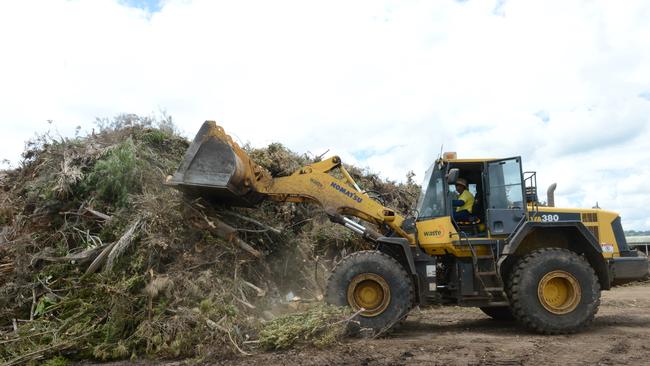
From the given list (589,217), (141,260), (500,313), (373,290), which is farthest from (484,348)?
(141,260)

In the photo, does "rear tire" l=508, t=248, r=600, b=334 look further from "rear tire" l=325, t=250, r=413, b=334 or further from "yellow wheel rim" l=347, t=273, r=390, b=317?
"yellow wheel rim" l=347, t=273, r=390, b=317

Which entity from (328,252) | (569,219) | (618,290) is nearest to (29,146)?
(328,252)

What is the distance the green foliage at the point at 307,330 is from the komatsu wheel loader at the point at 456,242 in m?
0.50

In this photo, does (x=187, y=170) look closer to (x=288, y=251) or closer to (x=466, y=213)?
(x=288, y=251)

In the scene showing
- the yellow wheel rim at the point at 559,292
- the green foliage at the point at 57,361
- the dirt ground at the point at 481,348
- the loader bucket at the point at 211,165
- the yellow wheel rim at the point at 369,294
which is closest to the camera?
the dirt ground at the point at 481,348

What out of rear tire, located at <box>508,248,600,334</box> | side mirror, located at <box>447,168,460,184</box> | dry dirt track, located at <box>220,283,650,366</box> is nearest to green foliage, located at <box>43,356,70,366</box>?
dry dirt track, located at <box>220,283,650,366</box>

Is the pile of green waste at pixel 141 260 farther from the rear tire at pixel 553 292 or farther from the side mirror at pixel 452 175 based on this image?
the rear tire at pixel 553 292

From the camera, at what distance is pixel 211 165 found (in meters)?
7.04

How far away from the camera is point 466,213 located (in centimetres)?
795

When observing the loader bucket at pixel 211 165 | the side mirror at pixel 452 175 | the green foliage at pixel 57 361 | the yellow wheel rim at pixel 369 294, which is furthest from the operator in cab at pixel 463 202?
the green foliage at pixel 57 361

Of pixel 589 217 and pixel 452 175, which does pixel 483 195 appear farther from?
pixel 589 217

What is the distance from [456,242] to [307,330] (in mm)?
2632

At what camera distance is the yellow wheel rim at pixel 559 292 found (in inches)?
284

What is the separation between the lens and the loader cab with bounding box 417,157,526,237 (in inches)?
301
